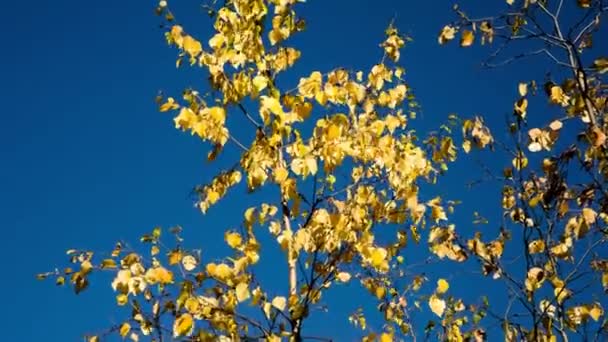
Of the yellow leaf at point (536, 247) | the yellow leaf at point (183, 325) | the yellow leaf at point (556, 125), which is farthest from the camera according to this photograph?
the yellow leaf at point (536, 247)

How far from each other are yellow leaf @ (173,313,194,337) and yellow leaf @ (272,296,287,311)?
1.54ft

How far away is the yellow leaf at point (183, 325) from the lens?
3.30 m

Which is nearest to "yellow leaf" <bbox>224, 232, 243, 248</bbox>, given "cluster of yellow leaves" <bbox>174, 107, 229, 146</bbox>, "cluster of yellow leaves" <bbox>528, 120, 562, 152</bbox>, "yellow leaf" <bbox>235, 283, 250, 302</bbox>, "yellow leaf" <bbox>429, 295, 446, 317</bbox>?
"yellow leaf" <bbox>235, 283, 250, 302</bbox>

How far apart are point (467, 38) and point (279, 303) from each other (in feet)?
6.24

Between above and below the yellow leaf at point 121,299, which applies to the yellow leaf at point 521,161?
above

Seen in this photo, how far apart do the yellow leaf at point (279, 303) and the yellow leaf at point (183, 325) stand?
1.54 ft

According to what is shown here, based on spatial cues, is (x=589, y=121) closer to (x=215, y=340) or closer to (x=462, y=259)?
(x=462, y=259)

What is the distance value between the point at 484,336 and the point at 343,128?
1698 mm

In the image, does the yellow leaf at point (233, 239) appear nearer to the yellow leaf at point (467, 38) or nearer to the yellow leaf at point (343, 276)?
the yellow leaf at point (343, 276)

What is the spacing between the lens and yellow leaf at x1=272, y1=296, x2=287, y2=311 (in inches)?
137

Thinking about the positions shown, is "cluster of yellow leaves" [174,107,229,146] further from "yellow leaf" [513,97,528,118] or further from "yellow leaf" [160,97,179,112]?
"yellow leaf" [513,97,528,118]

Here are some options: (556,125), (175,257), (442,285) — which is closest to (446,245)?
(442,285)

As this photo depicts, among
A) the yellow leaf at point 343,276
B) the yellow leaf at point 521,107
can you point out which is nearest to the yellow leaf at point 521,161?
the yellow leaf at point 521,107

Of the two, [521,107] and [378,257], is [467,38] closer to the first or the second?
[521,107]
